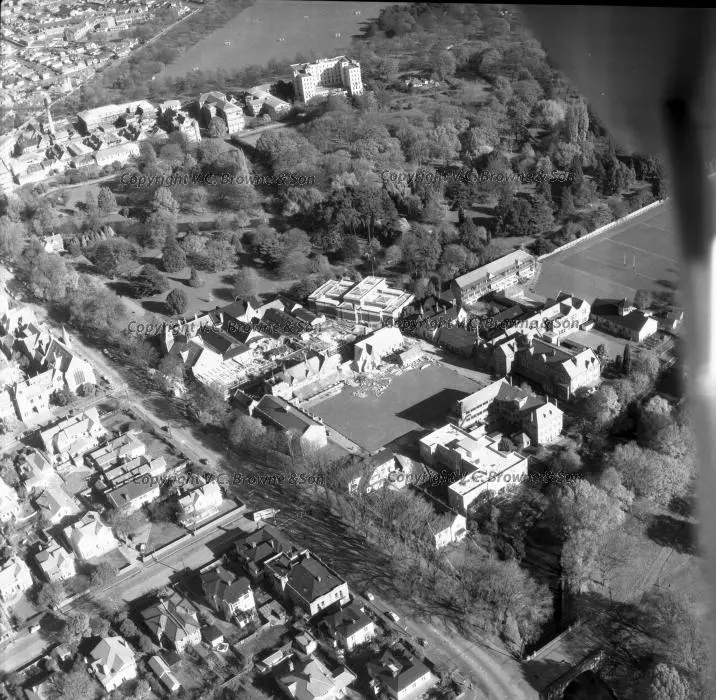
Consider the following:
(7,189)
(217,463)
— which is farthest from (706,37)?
(7,189)

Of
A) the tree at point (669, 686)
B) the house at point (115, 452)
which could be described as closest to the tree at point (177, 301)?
the house at point (115, 452)

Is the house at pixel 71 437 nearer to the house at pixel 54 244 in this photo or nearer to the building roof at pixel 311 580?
the building roof at pixel 311 580

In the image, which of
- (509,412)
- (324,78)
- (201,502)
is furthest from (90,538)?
(324,78)

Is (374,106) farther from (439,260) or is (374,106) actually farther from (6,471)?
(6,471)

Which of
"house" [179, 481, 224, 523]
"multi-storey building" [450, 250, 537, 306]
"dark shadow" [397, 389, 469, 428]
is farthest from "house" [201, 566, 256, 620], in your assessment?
"multi-storey building" [450, 250, 537, 306]

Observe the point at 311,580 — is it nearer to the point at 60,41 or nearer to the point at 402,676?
the point at 402,676

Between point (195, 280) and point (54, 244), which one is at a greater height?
point (54, 244)

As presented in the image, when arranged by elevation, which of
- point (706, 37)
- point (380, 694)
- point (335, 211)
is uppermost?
point (706, 37)
